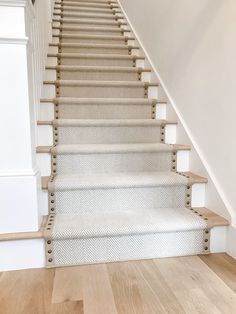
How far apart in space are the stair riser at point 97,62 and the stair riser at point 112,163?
123 centimetres

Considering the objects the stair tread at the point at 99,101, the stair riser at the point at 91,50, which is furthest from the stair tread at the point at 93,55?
the stair tread at the point at 99,101

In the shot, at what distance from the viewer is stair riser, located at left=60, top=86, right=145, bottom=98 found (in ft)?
7.18

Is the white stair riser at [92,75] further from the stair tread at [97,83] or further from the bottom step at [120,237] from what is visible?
the bottom step at [120,237]

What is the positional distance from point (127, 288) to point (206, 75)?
3.83ft

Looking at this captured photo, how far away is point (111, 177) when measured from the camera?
5.16ft

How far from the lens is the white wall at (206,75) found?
1.35 metres

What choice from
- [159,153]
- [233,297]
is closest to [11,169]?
[159,153]

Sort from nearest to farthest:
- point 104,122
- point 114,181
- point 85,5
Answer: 1. point 114,181
2. point 104,122
3. point 85,5

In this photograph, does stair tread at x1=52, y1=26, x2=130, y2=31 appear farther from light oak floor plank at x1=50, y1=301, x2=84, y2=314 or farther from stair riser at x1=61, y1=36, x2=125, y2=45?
light oak floor plank at x1=50, y1=301, x2=84, y2=314

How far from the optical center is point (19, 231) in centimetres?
123

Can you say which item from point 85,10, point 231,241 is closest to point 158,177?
point 231,241

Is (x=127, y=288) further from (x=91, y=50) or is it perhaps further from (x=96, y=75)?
(x=91, y=50)

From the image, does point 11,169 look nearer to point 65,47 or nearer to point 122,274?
point 122,274

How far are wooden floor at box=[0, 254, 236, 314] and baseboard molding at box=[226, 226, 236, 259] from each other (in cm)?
5
